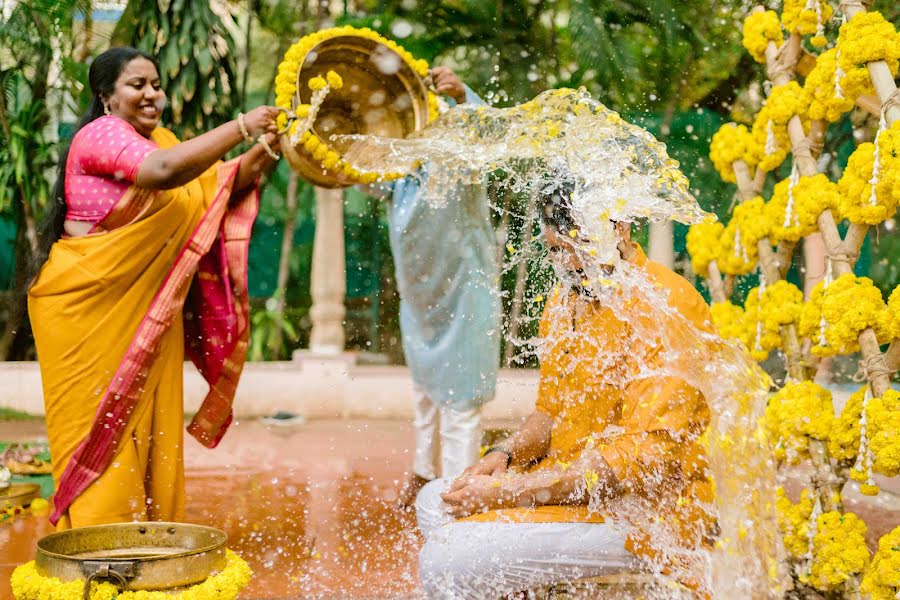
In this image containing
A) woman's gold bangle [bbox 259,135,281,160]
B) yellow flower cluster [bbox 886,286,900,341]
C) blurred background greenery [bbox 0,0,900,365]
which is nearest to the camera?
yellow flower cluster [bbox 886,286,900,341]

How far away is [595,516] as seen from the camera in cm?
241

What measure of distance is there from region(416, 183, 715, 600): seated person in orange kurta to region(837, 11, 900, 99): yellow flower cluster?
113 centimetres

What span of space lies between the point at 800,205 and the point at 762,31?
75cm

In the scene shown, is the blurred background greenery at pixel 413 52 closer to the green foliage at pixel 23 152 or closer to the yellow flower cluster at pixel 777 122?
the green foliage at pixel 23 152

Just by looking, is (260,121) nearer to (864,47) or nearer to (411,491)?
(864,47)

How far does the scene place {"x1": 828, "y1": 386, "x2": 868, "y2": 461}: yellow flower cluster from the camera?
122 inches

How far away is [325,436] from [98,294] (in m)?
4.26

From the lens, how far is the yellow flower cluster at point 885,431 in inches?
113

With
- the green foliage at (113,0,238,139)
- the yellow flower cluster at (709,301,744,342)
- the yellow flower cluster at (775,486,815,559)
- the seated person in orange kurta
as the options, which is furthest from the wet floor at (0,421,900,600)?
the green foliage at (113,0,238,139)

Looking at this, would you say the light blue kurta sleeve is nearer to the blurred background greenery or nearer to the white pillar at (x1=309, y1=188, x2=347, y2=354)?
the blurred background greenery

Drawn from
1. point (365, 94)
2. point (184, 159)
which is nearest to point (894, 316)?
point (365, 94)

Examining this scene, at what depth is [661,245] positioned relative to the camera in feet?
23.0

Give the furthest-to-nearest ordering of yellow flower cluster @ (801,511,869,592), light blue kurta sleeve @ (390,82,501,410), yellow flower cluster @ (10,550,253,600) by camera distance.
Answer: light blue kurta sleeve @ (390,82,501,410) < yellow flower cluster @ (801,511,869,592) < yellow flower cluster @ (10,550,253,600)

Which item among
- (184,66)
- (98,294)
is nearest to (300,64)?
(98,294)
